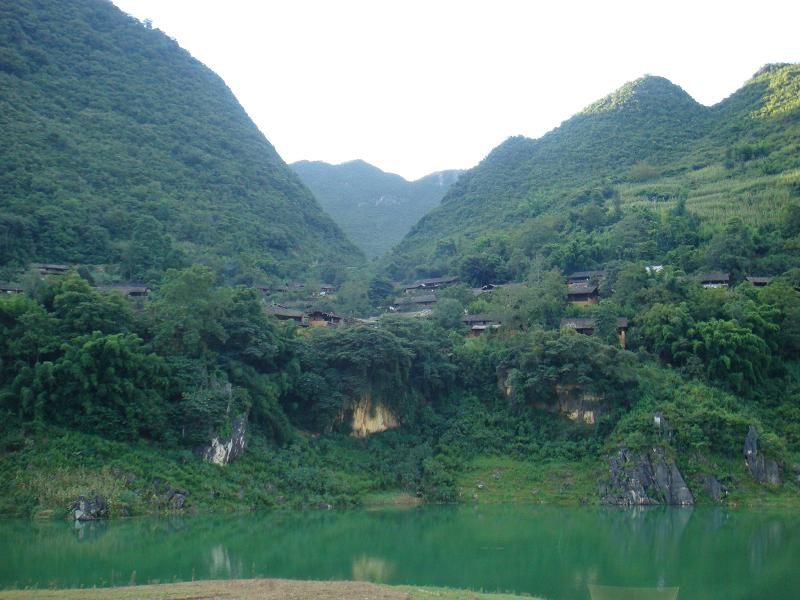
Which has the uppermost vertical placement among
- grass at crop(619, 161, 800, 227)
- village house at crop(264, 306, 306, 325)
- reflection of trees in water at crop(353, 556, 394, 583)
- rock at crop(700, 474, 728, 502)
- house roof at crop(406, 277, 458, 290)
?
grass at crop(619, 161, 800, 227)

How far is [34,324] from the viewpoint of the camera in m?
32.7

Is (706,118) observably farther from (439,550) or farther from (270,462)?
(439,550)

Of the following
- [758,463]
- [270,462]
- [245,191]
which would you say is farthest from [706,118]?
[270,462]

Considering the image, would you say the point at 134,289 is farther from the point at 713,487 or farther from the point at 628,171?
the point at 628,171

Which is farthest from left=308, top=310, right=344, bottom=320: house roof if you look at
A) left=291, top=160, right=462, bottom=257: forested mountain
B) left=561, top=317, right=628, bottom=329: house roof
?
left=291, top=160, right=462, bottom=257: forested mountain

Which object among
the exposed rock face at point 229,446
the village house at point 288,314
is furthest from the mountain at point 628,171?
the exposed rock face at point 229,446

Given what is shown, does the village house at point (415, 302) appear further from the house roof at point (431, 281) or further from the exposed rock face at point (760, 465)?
the exposed rock face at point (760, 465)

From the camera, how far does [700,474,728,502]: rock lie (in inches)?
1403

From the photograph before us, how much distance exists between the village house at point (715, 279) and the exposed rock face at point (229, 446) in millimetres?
31235

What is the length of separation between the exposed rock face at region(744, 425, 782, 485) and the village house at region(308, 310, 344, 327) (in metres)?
28.3

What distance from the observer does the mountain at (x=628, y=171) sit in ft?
226

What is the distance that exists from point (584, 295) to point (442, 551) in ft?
108

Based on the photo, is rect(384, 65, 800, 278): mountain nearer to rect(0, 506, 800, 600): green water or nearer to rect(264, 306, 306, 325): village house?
rect(264, 306, 306, 325): village house

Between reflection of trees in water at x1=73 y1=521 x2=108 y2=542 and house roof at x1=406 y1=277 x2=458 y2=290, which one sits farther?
house roof at x1=406 y1=277 x2=458 y2=290
